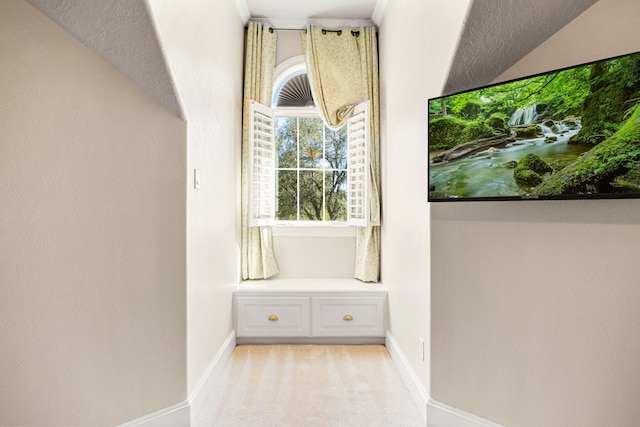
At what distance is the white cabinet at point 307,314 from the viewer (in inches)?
130

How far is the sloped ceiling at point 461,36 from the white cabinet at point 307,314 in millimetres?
1837

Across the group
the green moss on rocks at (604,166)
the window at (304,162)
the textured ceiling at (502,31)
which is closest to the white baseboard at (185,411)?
the window at (304,162)

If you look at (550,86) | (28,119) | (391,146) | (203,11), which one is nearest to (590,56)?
(550,86)

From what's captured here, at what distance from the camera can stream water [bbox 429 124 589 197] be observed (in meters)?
1.58

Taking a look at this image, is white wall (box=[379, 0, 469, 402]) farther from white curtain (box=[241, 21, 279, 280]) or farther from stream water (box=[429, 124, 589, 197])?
white curtain (box=[241, 21, 279, 280])

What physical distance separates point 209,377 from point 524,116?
2218mm

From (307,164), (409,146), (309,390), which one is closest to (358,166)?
(307,164)

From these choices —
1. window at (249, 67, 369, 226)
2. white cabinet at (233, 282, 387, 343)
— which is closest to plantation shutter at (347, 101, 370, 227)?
window at (249, 67, 369, 226)

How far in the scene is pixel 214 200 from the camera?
263cm

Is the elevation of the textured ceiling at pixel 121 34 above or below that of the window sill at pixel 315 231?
above

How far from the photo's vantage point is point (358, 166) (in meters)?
3.55

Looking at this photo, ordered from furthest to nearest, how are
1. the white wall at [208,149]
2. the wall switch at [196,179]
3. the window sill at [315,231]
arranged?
the window sill at [315,231]
the wall switch at [196,179]
the white wall at [208,149]

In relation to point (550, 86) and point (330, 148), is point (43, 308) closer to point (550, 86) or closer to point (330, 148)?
point (550, 86)

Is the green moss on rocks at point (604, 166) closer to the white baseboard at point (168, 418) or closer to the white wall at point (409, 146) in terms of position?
the white wall at point (409, 146)
